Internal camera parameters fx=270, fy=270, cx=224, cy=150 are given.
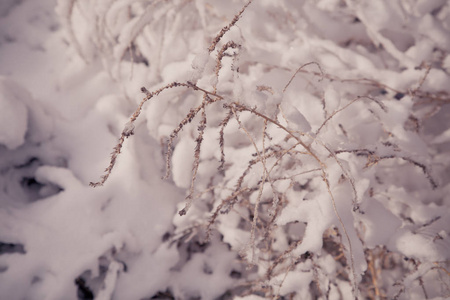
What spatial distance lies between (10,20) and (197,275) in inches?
68.5

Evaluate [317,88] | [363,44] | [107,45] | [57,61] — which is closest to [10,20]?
[57,61]

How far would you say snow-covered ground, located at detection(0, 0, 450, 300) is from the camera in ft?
3.23

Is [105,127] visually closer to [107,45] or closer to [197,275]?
Result: [107,45]

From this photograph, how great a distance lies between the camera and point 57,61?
1485 millimetres

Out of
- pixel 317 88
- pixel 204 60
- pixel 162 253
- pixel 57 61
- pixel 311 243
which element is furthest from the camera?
pixel 57 61

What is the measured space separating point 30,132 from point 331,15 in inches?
60.4

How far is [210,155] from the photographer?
112 centimetres

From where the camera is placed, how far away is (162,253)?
117 cm

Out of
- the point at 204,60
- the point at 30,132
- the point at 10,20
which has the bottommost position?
the point at 204,60

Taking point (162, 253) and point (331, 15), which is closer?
point (162, 253)

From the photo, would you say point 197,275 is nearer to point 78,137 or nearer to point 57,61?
point 78,137

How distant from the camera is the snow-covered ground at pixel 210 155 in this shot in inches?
38.7

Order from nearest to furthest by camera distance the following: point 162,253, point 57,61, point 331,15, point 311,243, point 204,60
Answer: point 204,60, point 311,243, point 162,253, point 331,15, point 57,61

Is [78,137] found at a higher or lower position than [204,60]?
higher
